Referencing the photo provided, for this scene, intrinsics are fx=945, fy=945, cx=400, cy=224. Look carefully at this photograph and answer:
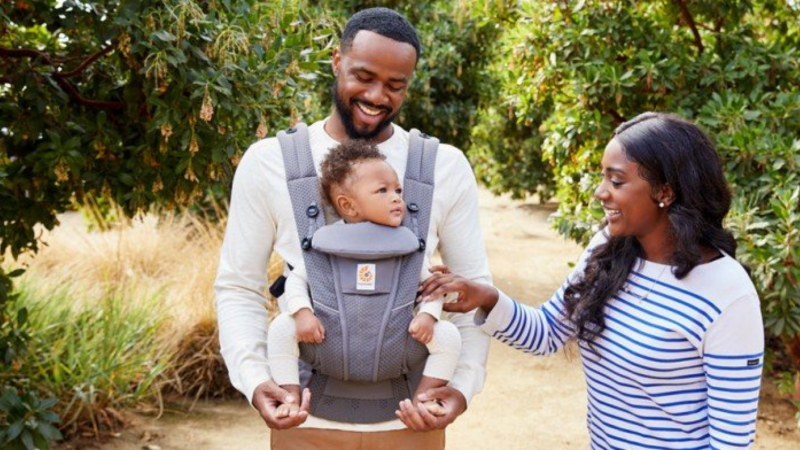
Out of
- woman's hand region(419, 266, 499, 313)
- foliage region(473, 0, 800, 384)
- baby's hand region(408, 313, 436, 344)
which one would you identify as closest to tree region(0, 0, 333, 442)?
woman's hand region(419, 266, 499, 313)

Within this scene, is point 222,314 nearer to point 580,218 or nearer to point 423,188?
point 423,188

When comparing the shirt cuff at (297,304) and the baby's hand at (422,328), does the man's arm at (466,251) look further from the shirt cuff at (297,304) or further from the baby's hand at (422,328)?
the shirt cuff at (297,304)

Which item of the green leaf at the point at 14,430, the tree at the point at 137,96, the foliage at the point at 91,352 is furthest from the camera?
the foliage at the point at 91,352

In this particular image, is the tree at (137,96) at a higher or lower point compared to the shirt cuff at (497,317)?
higher

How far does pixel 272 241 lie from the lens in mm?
2584

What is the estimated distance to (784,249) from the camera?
4.61 m

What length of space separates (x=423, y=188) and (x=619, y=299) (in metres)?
0.62

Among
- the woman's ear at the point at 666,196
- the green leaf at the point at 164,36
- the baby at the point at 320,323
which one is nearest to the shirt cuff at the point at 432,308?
the baby at the point at 320,323

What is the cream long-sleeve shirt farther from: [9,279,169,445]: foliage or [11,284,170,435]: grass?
[11,284,170,435]: grass

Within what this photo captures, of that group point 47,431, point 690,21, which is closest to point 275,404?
point 47,431

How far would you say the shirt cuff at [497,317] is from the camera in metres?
2.71

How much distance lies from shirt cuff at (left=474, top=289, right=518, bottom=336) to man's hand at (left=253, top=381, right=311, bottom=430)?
0.59 metres

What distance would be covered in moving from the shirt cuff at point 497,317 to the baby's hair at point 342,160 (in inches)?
21.7

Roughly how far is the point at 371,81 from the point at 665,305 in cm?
97
